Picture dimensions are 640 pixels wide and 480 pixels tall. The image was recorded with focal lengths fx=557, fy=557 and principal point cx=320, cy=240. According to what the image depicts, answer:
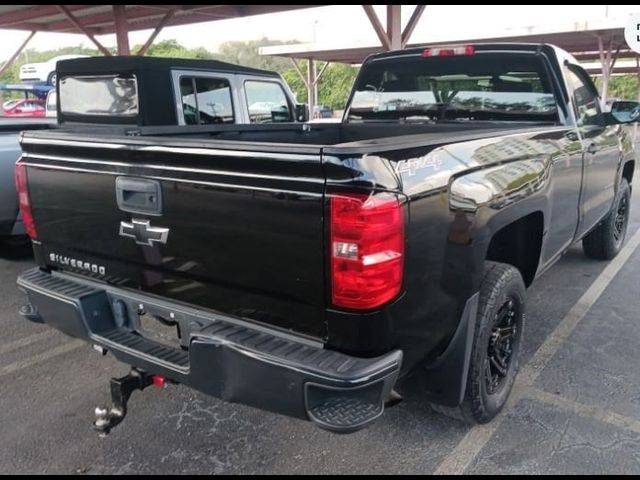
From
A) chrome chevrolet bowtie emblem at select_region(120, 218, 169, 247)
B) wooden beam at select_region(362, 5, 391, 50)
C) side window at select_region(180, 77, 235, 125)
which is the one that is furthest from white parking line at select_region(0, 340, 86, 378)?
wooden beam at select_region(362, 5, 391, 50)

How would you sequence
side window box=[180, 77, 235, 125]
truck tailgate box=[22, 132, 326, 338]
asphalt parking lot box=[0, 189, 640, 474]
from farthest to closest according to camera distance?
side window box=[180, 77, 235, 125] → asphalt parking lot box=[0, 189, 640, 474] → truck tailgate box=[22, 132, 326, 338]

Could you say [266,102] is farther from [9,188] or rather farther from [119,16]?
[119,16]

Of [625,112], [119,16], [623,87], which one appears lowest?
[625,112]

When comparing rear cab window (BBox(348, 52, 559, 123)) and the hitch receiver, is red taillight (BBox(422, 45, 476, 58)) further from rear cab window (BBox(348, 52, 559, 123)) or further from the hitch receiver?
the hitch receiver

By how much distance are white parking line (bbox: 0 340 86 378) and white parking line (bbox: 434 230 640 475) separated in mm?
2626

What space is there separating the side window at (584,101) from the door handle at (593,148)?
0.54 ft

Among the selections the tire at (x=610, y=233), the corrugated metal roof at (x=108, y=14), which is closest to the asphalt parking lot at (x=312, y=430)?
the tire at (x=610, y=233)

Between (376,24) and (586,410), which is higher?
(376,24)

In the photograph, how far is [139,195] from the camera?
7.80 feet

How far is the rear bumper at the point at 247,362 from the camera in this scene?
1.94 m

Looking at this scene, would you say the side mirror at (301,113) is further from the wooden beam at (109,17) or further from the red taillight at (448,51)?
the wooden beam at (109,17)

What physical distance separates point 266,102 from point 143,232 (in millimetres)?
5198

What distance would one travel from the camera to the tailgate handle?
7.60 ft

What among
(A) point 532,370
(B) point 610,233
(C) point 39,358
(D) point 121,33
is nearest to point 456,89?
(A) point 532,370
